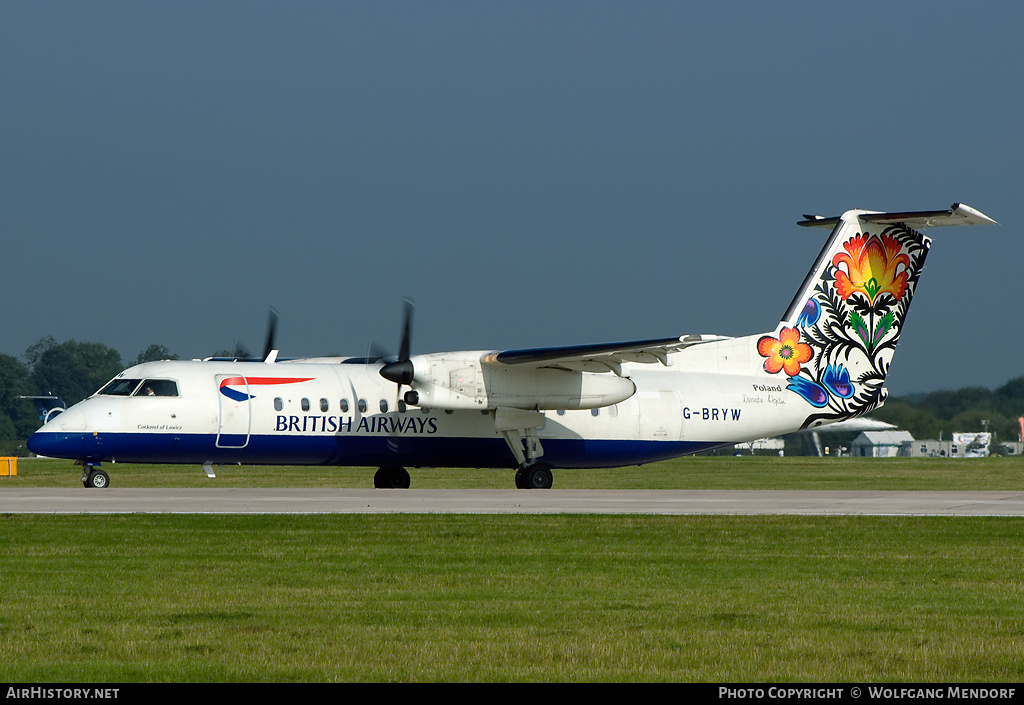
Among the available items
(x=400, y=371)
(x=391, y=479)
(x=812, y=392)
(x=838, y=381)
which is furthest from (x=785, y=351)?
(x=391, y=479)

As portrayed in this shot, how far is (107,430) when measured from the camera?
27391 mm

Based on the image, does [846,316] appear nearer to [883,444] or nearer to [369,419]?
[369,419]

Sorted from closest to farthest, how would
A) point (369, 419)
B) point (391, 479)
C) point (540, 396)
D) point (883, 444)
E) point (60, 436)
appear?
1. point (60, 436)
2. point (369, 419)
3. point (540, 396)
4. point (391, 479)
5. point (883, 444)

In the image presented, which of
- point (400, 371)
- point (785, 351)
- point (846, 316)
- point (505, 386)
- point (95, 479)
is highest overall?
point (846, 316)

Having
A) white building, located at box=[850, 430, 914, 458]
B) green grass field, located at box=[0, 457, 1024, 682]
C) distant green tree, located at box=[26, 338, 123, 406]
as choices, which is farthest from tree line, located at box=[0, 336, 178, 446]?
green grass field, located at box=[0, 457, 1024, 682]

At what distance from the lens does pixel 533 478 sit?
3081cm

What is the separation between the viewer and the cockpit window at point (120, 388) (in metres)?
28.0

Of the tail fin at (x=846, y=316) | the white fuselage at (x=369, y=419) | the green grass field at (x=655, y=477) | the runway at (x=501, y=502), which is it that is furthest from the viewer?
A: the green grass field at (x=655, y=477)

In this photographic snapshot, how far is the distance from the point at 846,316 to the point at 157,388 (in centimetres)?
1707

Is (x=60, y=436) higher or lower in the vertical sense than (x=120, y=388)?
lower

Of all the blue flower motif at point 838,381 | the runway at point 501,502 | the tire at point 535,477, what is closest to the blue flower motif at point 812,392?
the blue flower motif at point 838,381

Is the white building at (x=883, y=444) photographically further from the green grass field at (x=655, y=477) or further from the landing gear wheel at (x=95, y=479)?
the landing gear wheel at (x=95, y=479)

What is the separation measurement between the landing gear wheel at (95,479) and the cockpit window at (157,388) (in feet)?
8.13

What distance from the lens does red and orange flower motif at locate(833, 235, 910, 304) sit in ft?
106
